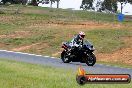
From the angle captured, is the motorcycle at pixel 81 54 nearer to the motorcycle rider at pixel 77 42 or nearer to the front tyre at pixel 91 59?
the front tyre at pixel 91 59

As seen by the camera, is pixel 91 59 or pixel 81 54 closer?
pixel 91 59

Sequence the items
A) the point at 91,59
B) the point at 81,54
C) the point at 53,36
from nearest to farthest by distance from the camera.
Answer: the point at 91,59, the point at 81,54, the point at 53,36

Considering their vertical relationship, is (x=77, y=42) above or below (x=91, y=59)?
above

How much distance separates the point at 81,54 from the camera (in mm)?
21547

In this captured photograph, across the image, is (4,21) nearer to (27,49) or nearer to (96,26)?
(96,26)

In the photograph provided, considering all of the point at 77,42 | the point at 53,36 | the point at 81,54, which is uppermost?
the point at 77,42

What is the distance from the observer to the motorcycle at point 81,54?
21141 millimetres

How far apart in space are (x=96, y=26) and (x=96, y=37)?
17.5ft

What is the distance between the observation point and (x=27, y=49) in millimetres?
32844

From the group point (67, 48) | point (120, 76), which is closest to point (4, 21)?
point (67, 48)

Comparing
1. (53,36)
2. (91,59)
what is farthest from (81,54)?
(53,36)

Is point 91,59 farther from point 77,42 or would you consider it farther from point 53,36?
point 53,36

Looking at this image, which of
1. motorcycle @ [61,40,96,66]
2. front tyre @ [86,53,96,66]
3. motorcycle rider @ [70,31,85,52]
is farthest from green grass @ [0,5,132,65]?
front tyre @ [86,53,96,66]

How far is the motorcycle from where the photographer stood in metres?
21.1
